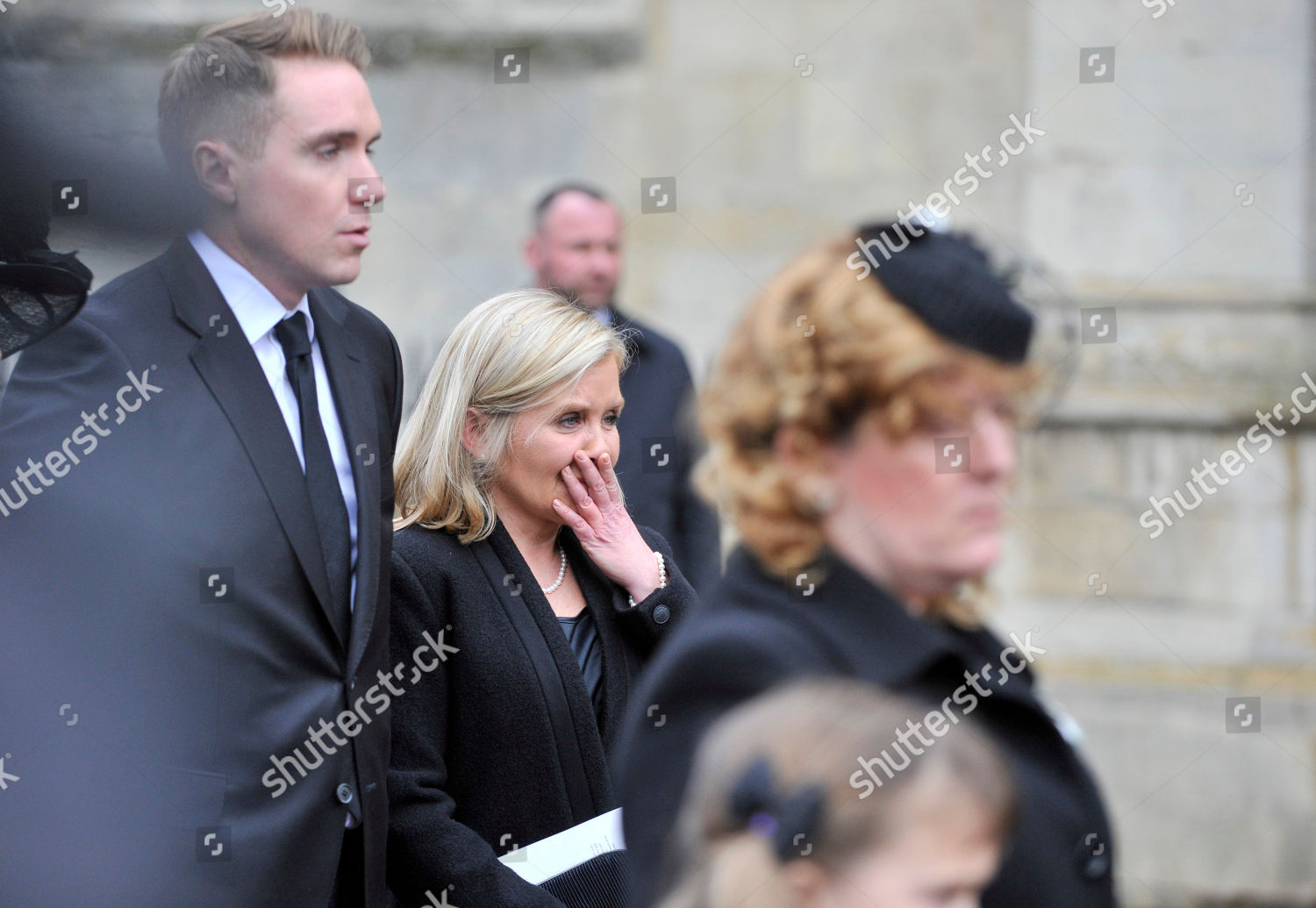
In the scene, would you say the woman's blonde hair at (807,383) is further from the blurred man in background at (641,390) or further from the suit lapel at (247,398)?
the blurred man in background at (641,390)

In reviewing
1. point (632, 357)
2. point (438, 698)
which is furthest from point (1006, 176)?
point (438, 698)

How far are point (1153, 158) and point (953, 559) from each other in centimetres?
471

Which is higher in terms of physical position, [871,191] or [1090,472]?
[871,191]

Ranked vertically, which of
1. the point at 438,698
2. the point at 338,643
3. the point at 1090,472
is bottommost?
the point at 1090,472

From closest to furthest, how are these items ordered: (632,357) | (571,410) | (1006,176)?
(571,410)
(632,357)
(1006,176)

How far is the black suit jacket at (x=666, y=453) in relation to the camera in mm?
4172

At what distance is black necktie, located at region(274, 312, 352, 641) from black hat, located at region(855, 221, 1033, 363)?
1256mm

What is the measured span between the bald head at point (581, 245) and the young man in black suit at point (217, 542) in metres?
2.13

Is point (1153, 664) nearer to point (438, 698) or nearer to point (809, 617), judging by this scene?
point (438, 698)

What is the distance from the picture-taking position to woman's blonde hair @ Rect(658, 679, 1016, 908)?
1.29m

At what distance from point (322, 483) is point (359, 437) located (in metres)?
0.13

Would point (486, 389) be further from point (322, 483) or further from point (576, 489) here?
point (322, 483)

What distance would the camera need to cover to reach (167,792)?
227 cm

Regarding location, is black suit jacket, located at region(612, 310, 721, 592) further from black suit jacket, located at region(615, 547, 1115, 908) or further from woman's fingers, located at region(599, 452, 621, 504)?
black suit jacket, located at region(615, 547, 1115, 908)
